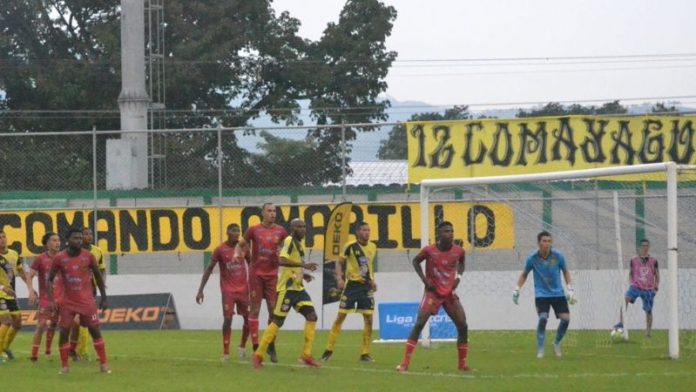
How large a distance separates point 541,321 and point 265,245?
476 cm

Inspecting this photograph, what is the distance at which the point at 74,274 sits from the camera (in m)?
18.9

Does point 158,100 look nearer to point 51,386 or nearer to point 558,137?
point 558,137

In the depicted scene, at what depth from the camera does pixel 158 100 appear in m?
47.9

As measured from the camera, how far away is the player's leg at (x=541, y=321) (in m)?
22.0

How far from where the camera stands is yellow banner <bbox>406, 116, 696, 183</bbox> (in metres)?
31.4

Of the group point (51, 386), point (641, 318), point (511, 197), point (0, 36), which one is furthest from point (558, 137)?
point (0, 36)

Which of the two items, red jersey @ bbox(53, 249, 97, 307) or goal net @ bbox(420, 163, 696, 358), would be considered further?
goal net @ bbox(420, 163, 696, 358)

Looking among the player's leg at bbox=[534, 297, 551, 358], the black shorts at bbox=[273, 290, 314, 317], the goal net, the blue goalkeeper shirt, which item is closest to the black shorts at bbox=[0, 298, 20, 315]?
the black shorts at bbox=[273, 290, 314, 317]

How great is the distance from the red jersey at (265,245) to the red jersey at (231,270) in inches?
35.6

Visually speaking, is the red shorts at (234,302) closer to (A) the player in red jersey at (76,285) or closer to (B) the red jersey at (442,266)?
(A) the player in red jersey at (76,285)

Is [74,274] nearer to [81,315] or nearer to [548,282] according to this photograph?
[81,315]

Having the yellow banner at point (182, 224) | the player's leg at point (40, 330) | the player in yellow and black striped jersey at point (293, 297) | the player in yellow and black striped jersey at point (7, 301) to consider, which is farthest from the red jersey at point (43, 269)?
the yellow banner at point (182, 224)

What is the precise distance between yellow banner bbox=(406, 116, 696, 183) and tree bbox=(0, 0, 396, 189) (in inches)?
620

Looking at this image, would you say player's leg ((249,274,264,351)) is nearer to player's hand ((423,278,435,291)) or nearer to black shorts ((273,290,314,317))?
black shorts ((273,290,314,317))
